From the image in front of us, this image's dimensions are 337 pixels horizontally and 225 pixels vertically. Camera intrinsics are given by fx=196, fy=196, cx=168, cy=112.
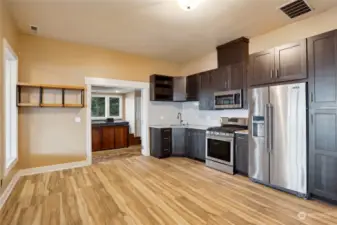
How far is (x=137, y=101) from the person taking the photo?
8.46m

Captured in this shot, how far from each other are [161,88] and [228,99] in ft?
7.04

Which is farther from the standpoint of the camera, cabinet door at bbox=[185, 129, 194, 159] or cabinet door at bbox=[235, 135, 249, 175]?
cabinet door at bbox=[185, 129, 194, 159]

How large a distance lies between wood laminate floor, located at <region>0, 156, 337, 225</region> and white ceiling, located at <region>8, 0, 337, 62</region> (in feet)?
9.81

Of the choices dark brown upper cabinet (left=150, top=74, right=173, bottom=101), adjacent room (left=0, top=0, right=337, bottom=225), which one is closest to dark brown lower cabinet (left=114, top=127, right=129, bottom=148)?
adjacent room (left=0, top=0, right=337, bottom=225)

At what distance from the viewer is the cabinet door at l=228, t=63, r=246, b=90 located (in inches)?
170

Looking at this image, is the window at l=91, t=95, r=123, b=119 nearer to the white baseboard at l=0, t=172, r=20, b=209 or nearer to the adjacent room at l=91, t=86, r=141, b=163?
the adjacent room at l=91, t=86, r=141, b=163

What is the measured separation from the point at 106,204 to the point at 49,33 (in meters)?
3.71

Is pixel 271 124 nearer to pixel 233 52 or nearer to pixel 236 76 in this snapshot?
pixel 236 76

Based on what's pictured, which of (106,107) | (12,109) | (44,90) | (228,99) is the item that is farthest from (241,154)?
(106,107)

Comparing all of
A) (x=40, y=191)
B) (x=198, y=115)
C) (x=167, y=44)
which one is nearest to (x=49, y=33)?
(x=167, y=44)

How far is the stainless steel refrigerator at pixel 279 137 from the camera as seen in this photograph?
2.97m

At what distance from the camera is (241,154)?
3.99m

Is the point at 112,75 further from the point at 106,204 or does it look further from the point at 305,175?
the point at 305,175

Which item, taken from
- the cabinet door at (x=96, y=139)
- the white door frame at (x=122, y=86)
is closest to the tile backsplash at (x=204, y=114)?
the white door frame at (x=122, y=86)
